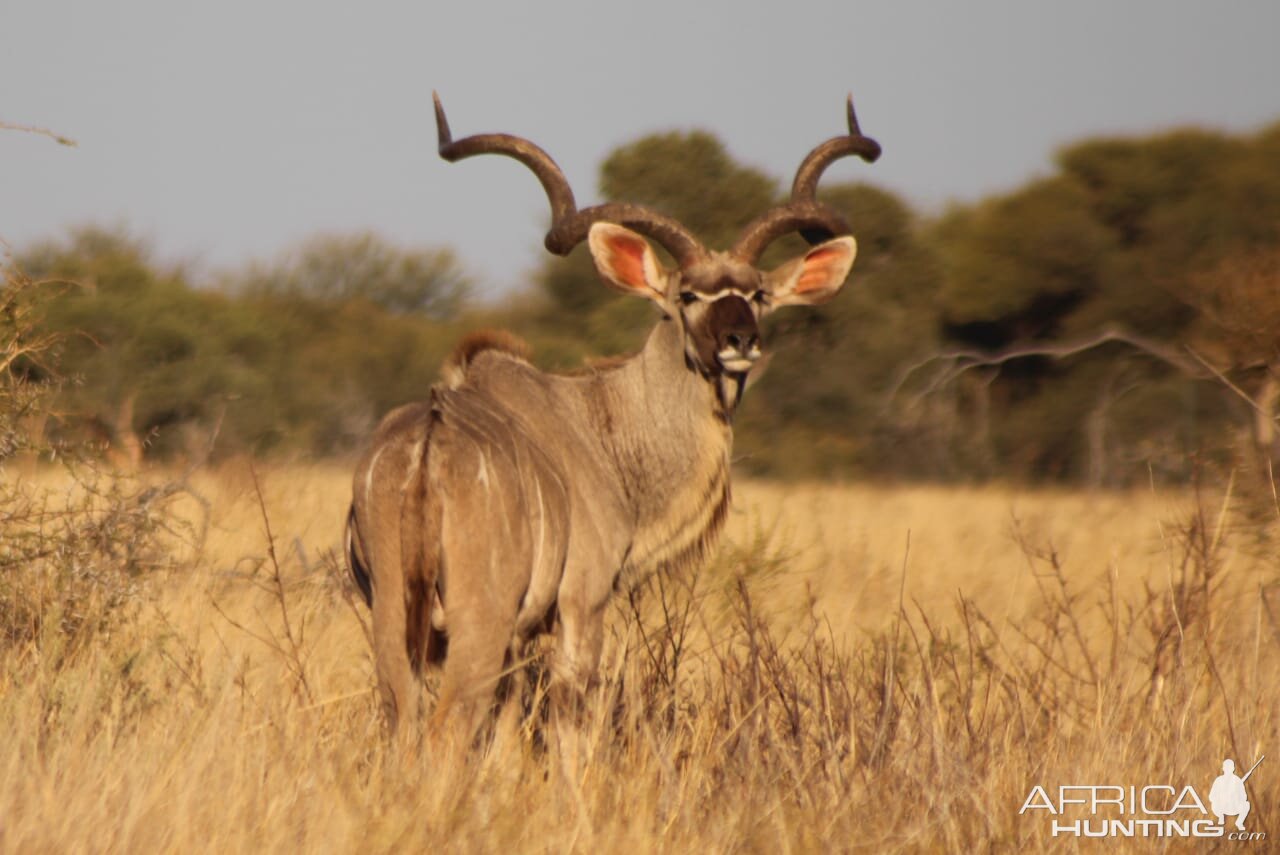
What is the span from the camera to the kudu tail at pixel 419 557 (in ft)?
13.1

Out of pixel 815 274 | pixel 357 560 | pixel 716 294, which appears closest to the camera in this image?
pixel 357 560

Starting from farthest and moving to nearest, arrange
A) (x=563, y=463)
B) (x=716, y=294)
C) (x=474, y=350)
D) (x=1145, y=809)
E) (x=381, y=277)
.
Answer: (x=381, y=277) → (x=716, y=294) → (x=474, y=350) → (x=563, y=463) → (x=1145, y=809)

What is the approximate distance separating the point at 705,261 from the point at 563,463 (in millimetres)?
1003

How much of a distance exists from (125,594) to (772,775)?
2.40 meters

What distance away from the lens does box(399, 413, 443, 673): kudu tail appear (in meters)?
3.98

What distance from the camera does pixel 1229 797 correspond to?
14.0 feet

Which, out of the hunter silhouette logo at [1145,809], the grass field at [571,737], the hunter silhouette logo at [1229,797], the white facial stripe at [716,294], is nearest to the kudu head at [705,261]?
the white facial stripe at [716,294]

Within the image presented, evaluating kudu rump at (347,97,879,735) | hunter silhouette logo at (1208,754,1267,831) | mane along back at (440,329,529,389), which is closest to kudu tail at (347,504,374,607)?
kudu rump at (347,97,879,735)

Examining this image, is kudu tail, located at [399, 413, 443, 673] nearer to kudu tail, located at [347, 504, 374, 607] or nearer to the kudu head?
kudu tail, located at [347, 504, 374, 607]

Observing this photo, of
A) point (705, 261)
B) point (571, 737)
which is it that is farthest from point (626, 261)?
point (571, 737)

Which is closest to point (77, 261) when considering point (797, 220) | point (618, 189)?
point (618, 189)

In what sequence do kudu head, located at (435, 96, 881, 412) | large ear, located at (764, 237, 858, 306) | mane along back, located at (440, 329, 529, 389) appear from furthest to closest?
large ear, located at (764, 237, 858, 306)
kudu head, located at (435, 96, 881, 412)
mane along back, located at (440, 329, 529, 389)

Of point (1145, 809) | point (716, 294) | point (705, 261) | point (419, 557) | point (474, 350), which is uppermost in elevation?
point (705, 261)

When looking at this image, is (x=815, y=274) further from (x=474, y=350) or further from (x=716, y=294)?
(x=474, y=350)
